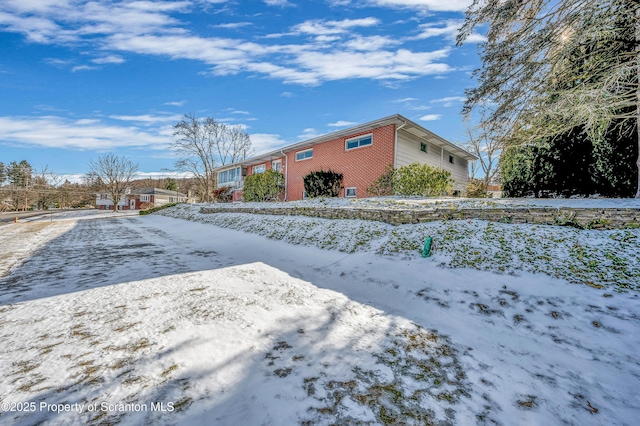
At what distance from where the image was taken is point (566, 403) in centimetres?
182

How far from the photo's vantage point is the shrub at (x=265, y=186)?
51.5 ft

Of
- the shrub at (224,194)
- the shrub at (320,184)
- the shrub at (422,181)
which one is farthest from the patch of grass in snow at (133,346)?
the shrub at (224,194)

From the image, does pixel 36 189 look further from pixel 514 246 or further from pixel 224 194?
pixel 514 246

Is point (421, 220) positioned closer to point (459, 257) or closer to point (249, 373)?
point (459, 257)

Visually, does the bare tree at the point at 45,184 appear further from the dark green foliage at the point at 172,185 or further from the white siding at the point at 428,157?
the white siding at the point at 428,157

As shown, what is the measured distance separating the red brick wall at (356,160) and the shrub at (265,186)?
1200mm

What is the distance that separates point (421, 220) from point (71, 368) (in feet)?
19.1

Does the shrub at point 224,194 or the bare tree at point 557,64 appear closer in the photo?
the bare tree at point 557,64

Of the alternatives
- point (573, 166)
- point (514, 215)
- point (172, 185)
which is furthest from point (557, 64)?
point (172, 185)

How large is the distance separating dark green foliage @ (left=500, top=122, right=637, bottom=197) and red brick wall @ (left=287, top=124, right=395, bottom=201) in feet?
15.2

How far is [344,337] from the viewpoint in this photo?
254 centimetres

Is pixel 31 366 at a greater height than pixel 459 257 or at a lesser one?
lesser

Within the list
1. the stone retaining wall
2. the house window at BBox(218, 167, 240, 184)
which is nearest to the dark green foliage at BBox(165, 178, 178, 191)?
the house window at BBox(218, 167, 240, 184)

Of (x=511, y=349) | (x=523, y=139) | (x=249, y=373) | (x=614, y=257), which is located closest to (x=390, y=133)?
(x=523, y=139)
